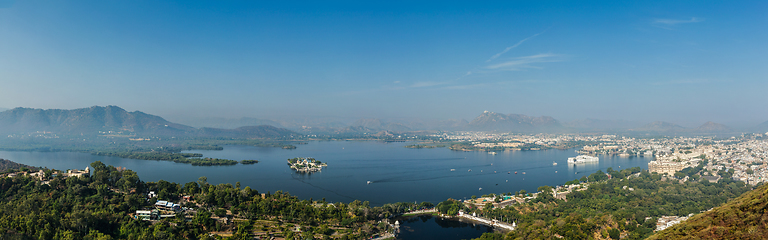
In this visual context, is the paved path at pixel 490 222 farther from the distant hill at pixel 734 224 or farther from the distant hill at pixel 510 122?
the distant hill at pixel 510 122

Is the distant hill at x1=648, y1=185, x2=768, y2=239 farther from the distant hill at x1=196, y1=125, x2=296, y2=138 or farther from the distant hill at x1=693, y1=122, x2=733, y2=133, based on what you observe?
the distant hill at x1=693, y1=122, x2=733, y2=133

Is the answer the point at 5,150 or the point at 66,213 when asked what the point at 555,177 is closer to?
the point at 66,213

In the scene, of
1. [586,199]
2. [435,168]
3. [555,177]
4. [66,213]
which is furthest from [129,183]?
[555,177]

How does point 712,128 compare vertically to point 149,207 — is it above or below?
above

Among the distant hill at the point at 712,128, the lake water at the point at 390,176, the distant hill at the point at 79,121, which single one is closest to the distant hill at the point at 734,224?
the lake water at the point at 390,176

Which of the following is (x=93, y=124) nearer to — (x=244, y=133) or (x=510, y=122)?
(x=244, y=133)

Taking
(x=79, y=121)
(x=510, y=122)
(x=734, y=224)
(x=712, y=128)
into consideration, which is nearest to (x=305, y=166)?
(x=734, y=224)
